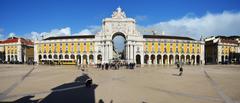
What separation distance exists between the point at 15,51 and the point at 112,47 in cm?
4340

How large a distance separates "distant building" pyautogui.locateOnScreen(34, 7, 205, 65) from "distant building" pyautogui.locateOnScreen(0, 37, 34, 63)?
439 inches

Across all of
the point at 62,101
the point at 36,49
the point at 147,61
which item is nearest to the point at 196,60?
the point at 147,61

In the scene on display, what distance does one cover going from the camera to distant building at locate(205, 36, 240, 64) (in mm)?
81312

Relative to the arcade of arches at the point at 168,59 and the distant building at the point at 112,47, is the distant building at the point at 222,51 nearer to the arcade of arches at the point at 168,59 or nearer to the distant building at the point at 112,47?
the arcade of arches at the point at 168,59

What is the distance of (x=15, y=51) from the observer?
83938 millimetres

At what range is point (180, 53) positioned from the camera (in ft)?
253

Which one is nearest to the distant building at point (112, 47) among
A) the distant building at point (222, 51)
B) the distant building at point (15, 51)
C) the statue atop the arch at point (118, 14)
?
the statue atop the arch at point (118, 14)

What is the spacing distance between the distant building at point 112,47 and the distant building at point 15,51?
1115cm

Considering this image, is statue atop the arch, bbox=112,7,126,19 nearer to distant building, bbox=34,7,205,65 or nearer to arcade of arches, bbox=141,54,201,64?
distant building, bbox=34,7,205,65

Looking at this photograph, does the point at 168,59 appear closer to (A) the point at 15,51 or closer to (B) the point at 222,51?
(B) the point at 222,51

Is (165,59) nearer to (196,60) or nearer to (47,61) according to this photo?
(196,60)

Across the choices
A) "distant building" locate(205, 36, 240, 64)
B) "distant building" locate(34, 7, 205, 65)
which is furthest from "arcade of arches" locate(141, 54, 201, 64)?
"distant building" locate(205, 36, 240, 64)

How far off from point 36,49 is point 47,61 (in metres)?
14.5

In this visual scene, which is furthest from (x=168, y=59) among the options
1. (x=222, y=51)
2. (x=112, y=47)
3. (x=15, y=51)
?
(x=15, y=51)
